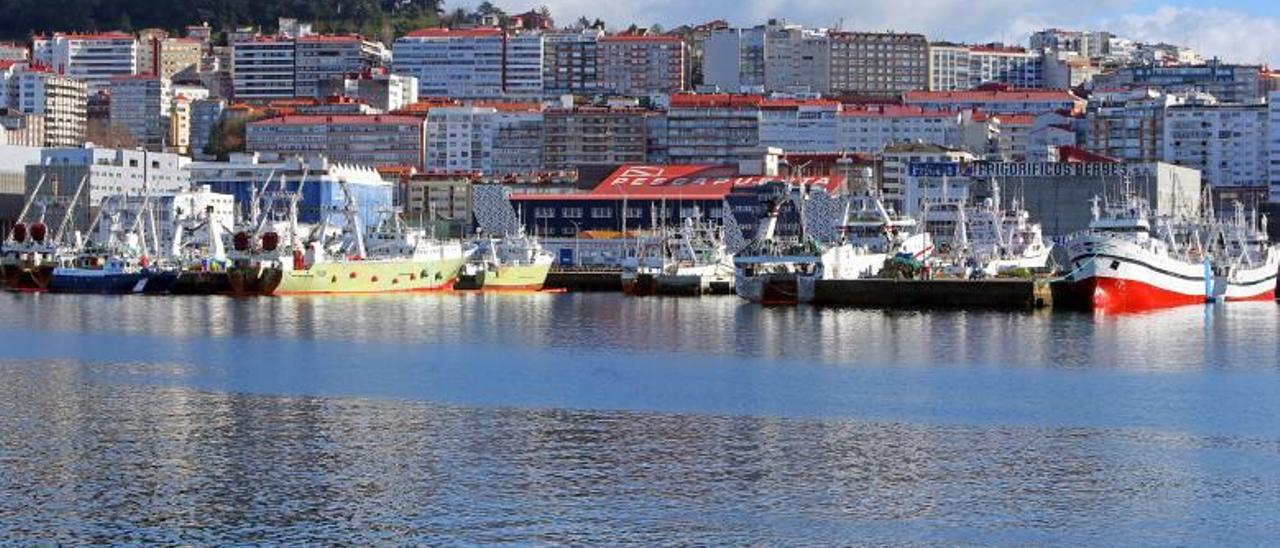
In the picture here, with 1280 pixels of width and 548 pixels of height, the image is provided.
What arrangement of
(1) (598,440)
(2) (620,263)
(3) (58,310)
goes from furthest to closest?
(2) (620,263), (3) (58,310), (1) (598,440)

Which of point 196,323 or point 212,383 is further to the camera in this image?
point 196,323

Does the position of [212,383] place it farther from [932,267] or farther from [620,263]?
[620,263]

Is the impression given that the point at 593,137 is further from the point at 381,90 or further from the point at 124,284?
the point at 124,284

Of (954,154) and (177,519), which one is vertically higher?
(954,154)

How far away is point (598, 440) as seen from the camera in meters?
27.0

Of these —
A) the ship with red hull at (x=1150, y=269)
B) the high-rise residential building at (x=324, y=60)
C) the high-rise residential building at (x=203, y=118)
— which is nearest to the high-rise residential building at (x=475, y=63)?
the high-rise residential building at (x=324, y=60)

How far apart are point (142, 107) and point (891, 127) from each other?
152ft

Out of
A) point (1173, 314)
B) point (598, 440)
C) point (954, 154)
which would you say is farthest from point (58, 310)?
point (954, 154)

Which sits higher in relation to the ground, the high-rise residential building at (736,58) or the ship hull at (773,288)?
the high-rise residential building at (736,58)

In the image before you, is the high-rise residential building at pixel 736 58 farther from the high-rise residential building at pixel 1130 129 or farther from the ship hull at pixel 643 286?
the ship hull at pixel 643 286

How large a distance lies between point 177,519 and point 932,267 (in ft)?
146

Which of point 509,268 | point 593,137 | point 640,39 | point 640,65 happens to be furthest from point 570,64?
point 509,268

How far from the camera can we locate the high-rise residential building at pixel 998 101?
130750 mm

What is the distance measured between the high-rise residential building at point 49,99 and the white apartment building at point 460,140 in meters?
22.6
